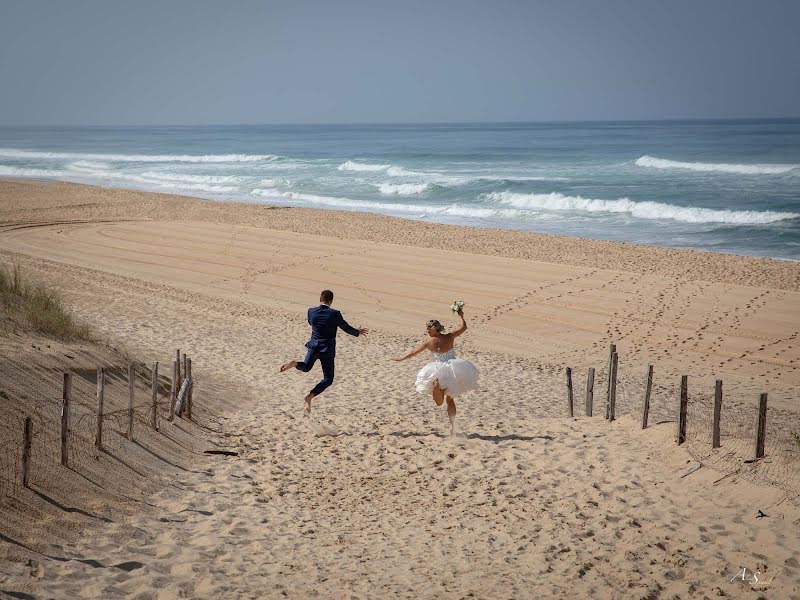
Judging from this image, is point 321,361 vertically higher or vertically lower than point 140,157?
lower

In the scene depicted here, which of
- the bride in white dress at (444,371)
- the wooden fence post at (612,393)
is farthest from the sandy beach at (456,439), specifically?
the bride in white dress at (444,371)

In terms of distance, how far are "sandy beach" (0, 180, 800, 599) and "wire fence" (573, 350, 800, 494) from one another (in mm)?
47

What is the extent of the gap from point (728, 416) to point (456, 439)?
428 cm

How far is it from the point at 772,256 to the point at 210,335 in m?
19.4

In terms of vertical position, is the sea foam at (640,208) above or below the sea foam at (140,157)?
below

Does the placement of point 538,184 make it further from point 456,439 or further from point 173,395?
point 173,395

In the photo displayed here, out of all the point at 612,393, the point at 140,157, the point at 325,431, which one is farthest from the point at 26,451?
the point at 140,157

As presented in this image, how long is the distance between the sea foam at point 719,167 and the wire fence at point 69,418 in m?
52.9

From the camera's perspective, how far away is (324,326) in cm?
980

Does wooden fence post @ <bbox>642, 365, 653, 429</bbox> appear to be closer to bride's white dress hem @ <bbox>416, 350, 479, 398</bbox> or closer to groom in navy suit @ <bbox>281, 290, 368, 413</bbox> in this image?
bride's white dress hem @ <bbox>416, 350, 479, 398</bbox>

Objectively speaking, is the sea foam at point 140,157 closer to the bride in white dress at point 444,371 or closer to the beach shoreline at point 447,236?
the beach shoreline at point 447,236

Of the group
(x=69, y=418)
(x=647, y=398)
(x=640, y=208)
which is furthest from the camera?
(x=640, y=208)

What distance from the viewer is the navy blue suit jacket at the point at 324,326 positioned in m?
9.76

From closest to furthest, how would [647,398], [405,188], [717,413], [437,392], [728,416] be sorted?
[717,413] < [647,398] < [437,392] < [728,416] < [405,188]
